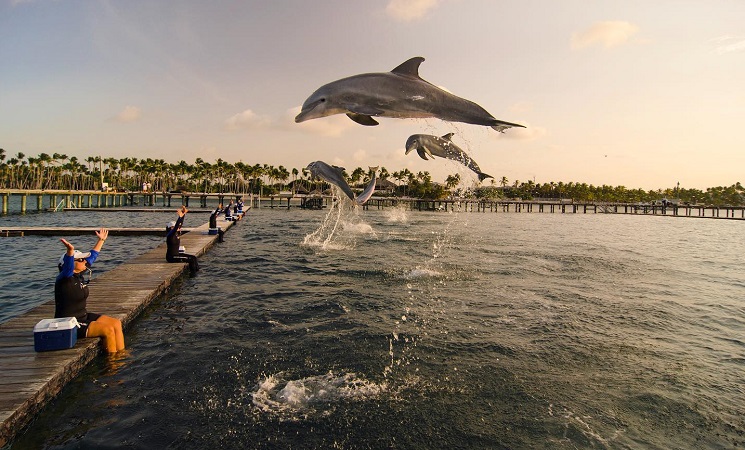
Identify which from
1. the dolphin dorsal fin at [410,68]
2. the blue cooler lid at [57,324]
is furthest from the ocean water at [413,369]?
the dolphin dorsal fin at [410,68]

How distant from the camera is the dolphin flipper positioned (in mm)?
5300

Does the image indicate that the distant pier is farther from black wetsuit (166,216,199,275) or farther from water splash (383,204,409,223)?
black wetsuit (166,216,199,275)

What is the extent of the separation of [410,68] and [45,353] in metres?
7.75

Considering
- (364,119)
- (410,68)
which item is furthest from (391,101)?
(410,68)

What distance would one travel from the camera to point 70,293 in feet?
24.2

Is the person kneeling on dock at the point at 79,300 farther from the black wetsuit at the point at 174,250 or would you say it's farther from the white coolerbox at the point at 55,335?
the black wetsuit at the point at 174,250

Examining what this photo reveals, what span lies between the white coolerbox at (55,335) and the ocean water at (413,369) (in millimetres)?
672

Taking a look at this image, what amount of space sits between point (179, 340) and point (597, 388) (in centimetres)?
875

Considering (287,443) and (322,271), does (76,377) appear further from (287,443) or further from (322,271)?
(322,271)

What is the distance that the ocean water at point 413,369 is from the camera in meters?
5.84

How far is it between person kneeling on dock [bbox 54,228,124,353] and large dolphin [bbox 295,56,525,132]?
5211 mm

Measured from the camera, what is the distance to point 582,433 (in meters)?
5.94

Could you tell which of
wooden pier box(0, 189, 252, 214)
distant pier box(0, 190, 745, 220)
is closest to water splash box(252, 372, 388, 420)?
wooden pier box(0, 189, 252, 214)

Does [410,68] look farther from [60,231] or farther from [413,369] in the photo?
[60,231]
